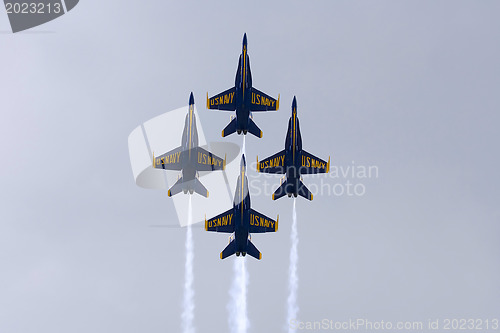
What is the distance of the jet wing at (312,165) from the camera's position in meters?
119

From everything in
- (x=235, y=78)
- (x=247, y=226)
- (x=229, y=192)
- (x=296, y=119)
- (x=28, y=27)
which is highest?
(x=28, y=27)

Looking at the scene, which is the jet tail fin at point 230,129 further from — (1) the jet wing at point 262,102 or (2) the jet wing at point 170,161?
(2) the jet wing at point 170,161

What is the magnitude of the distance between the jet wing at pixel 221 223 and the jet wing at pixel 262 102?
21.6 meters

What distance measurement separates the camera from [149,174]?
13788 centimetres

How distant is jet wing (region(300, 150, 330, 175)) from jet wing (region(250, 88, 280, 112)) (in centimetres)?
1042

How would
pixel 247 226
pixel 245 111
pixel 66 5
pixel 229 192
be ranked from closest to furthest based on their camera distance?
1. pixel 247 226
2. pixel 245 111
3. pixel 229 192
4. pixel 66 5

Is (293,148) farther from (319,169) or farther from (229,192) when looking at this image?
(229,192)

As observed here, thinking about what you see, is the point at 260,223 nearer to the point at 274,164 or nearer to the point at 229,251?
the point at 229,251

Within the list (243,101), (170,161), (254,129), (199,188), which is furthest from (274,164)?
(170,161)

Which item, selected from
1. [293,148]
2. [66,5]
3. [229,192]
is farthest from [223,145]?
[66,5]

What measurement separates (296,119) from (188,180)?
68.9 ft

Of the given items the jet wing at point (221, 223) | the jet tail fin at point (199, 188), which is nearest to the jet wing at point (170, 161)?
the jet tail fin at point (199, 188)

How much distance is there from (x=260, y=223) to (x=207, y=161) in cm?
1642

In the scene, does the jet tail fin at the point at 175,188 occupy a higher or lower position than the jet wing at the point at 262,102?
lower
